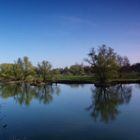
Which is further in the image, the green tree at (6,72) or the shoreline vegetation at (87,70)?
the green tree at (6,72)

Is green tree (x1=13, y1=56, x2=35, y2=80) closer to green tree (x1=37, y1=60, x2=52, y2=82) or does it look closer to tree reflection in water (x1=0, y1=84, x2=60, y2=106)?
green tree (x1=37, y1=60, x2=52, y2=82)

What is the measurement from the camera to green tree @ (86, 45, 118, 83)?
5356cm

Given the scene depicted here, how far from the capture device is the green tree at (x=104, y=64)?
53562mm

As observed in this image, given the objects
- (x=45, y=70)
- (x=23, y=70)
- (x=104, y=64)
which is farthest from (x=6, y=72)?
(x=104, y=64)

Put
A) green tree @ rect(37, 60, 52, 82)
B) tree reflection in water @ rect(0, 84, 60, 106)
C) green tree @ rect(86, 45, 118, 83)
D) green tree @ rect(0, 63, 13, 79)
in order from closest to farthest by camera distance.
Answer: tree reflection in water @ rect(0, 84, 60, 106) < green tree @ rect(86, 45, 118, 83) < green tree @ rect(37, 60, 52, 82) < green tree @ rect(0, 63, 13, 79)

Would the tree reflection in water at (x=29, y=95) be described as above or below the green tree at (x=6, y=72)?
below

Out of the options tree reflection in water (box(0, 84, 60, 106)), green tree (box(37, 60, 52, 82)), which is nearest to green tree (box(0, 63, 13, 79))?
green tree (box(37, 60, 52, 82))

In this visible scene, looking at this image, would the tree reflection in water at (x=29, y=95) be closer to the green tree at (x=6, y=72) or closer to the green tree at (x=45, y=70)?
the green tree at (x=45, y=70)

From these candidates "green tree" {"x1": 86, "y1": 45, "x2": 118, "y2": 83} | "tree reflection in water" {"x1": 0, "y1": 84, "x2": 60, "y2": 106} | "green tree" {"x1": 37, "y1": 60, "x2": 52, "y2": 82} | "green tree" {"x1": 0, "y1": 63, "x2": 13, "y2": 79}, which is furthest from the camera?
"green tree" {"x1": 0, "y1": 63, "x2": 13, "y2": 79}

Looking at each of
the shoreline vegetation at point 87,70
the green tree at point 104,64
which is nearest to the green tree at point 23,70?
the shoreline vegetation at point 87,70

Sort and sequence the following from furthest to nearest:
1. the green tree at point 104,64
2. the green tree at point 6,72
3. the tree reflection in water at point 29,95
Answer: the green tree at point 6,72
the green tree at point 104,64
the tree reflection in water at point 29,95

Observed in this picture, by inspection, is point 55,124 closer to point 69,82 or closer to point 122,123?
point 122,123

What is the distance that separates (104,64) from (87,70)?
3097 cm

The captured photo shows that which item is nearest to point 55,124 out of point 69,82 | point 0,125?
point 0,125
